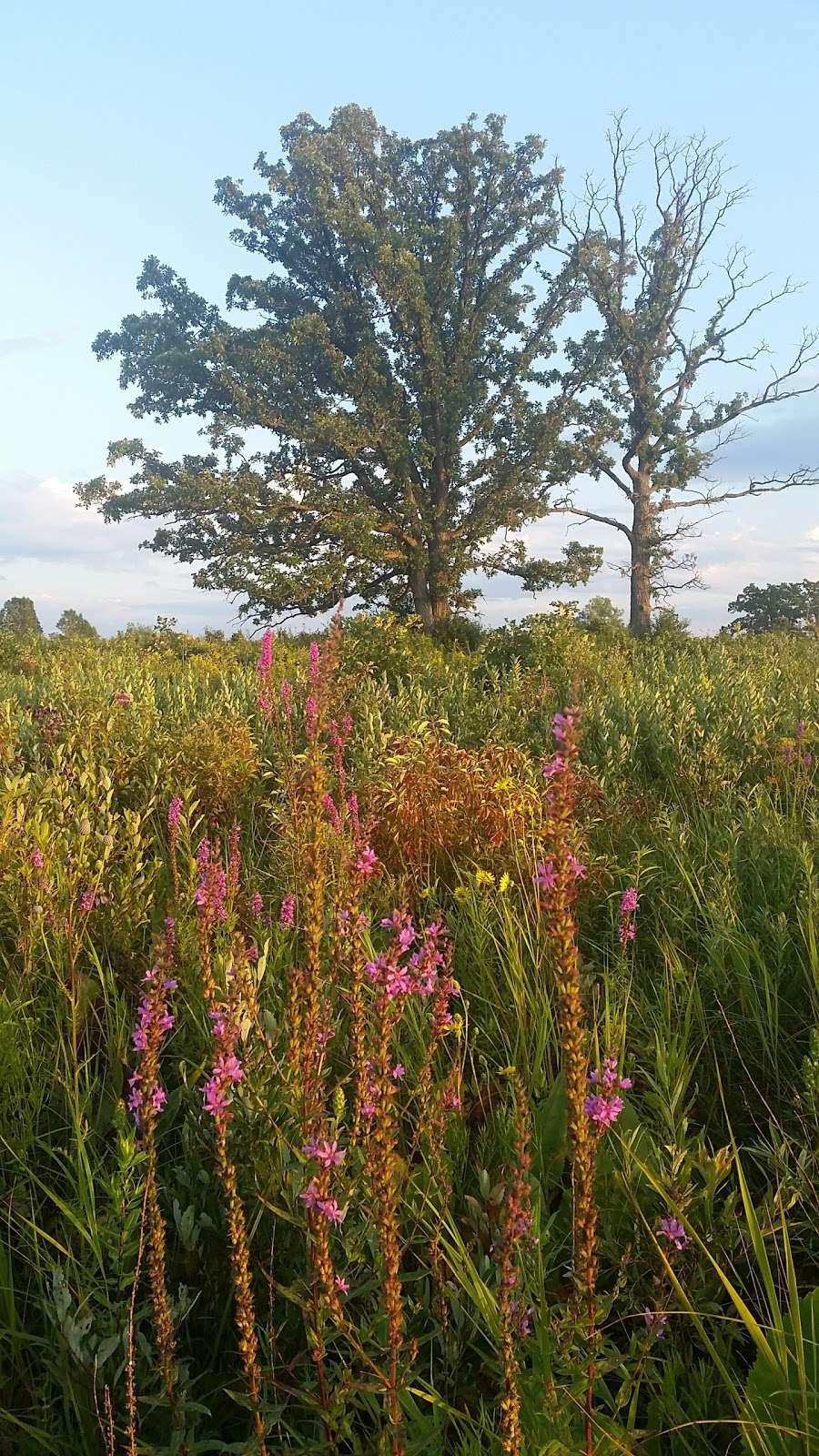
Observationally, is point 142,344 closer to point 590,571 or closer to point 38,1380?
point 590,571

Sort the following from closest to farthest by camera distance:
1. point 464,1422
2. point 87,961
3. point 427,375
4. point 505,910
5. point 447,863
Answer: point 464,1422, point 505,910, point 87,961, point 447,863, point 427,375

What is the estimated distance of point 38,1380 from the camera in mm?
1747

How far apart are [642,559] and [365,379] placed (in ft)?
36.0

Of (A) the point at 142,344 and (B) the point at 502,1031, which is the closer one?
(B) the point at 502,1031

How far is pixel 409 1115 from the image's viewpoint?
2.15 m

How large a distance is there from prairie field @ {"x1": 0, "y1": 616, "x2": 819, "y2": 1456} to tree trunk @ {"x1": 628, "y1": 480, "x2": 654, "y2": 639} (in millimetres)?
22991

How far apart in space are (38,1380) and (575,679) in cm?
185

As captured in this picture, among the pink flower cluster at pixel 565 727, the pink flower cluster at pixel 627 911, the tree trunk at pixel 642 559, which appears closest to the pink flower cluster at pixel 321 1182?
the pink flower cluster at pixel 565 727

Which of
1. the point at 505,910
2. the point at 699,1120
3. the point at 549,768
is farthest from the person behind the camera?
the point at 505,910

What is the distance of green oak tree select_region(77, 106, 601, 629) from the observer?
2231cm

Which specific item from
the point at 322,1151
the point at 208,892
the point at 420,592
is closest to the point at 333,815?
the point at 208,892

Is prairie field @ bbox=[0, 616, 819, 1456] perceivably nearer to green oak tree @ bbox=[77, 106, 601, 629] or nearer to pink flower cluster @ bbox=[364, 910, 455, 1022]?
pink flower cluster @ bbox=[364, 910, 455, 1022]

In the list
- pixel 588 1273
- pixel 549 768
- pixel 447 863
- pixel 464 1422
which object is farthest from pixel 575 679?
pixel 447 863

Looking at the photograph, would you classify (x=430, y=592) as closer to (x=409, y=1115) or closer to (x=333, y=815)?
(x=333, y=815)
